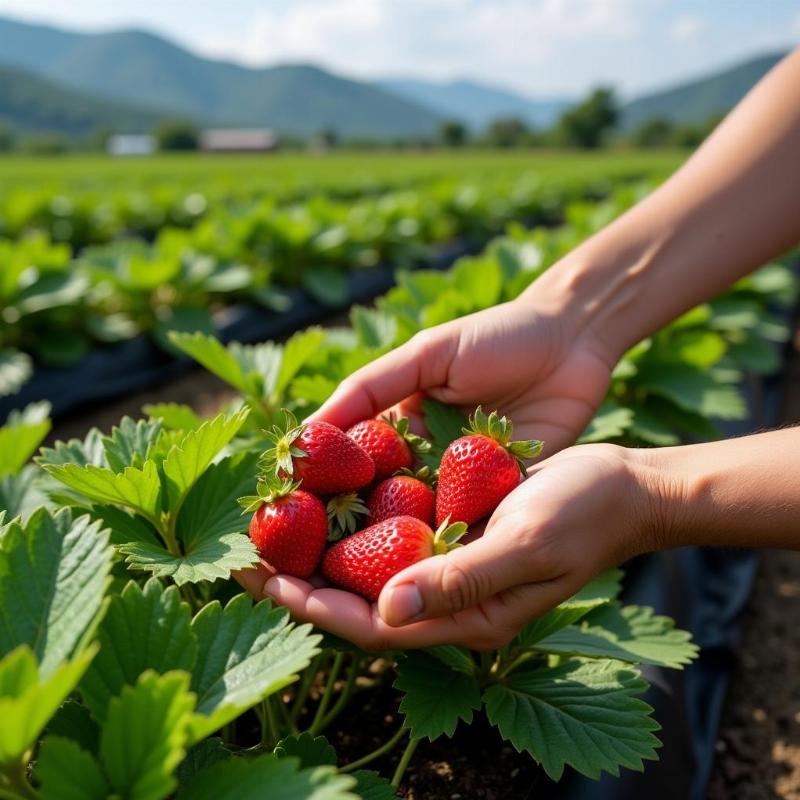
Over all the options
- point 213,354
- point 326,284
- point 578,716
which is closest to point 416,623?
point 578,716

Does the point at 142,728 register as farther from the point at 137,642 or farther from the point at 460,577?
the point at 460,577

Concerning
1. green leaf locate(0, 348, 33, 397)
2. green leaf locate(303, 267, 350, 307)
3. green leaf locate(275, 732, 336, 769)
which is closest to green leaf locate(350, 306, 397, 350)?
green leaf locate(275, 732, 336, 769)

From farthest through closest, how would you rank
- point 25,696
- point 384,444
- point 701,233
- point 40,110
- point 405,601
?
point 40,110 → point 701,233 → point 384,444 → point 405,601 → point 25,696

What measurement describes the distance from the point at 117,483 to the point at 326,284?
438 centimetres

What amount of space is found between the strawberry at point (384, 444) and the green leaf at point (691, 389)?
48.6 inches

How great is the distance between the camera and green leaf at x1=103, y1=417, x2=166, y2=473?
1.43 metres

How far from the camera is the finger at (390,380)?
1.58m

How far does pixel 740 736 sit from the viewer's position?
2205 millimetres

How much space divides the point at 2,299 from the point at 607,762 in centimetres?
352

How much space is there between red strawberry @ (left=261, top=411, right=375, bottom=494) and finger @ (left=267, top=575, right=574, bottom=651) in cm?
17

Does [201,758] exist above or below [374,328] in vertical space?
below

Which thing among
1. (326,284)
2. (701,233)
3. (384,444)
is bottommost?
(326,284)

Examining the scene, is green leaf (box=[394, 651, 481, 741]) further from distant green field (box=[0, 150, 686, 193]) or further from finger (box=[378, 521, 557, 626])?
distant green field (box=[0, 150, 686, 193])

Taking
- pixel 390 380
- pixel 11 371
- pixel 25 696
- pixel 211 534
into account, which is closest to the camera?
pixel 25 696
